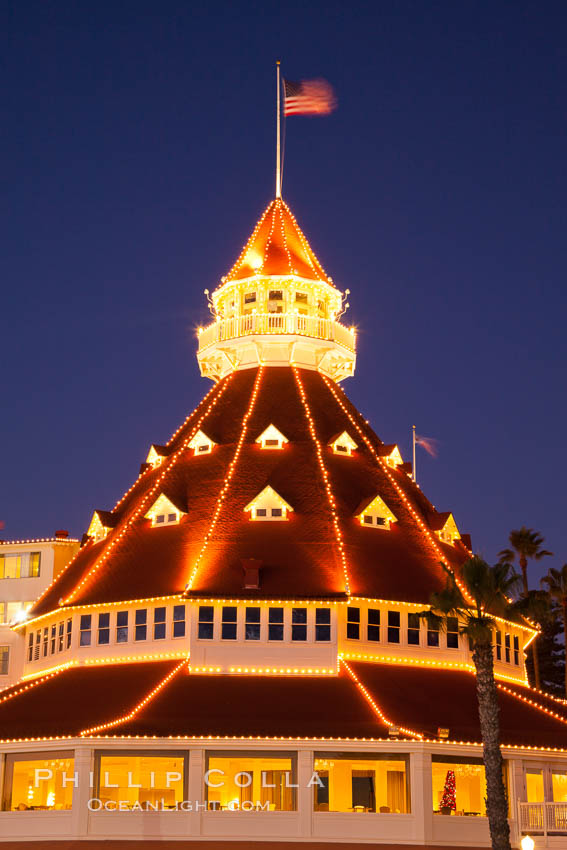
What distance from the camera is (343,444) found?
212 feet

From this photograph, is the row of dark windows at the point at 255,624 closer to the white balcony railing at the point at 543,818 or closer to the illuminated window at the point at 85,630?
the illuminated window at the point at 85,630

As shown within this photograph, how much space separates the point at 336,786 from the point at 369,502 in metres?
12.3

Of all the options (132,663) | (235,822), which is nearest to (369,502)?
(132,663)

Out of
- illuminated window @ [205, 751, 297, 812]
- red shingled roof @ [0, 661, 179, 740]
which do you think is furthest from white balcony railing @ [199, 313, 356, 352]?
illuminated window @ [205, 751, 297, 812]

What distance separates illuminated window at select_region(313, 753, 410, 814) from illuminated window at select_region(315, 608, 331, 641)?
187 inches

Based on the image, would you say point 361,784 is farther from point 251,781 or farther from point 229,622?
point 229,622

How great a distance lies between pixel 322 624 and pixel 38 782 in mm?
13729

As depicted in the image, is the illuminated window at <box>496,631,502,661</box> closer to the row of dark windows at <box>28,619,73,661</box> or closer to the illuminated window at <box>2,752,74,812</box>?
the row of dark windows at <box>28,619,73,661</box>

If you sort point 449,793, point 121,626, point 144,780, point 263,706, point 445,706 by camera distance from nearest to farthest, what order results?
point 263,706 → point 449,793 → point 445,706 → point 144,780 → point 121,626

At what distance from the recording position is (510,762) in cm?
5381

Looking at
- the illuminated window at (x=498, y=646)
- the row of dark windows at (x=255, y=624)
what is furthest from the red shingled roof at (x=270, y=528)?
the illuminated window at (x=498, y=646)

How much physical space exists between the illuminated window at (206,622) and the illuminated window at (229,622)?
43 centimetres

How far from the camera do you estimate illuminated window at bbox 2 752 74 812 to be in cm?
5338

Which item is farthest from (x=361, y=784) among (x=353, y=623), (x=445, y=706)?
(x=353, y=623)
